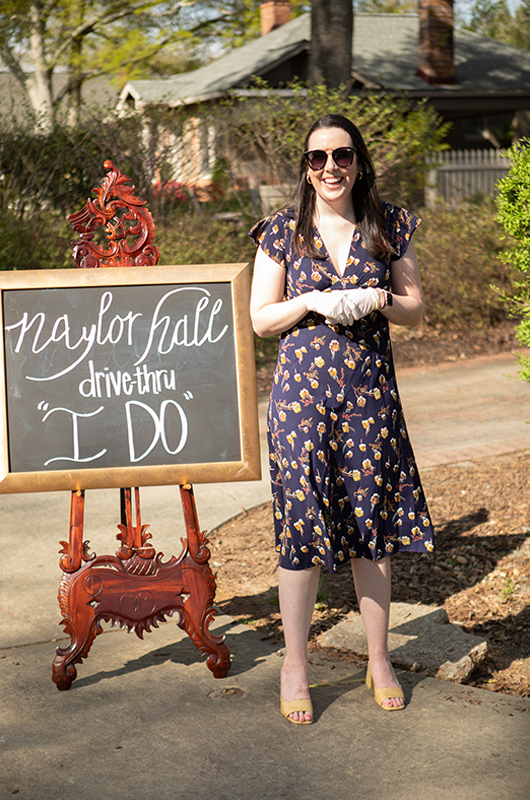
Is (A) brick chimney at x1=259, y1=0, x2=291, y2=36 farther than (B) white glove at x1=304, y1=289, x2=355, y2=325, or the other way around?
(A) brick chimney at x1=259, y1=0, x2=291, y2=36

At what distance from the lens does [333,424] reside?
2725 mm

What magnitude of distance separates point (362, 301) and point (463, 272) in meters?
6.99

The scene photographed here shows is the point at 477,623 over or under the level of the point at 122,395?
under

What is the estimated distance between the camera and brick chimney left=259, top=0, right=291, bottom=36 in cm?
2611

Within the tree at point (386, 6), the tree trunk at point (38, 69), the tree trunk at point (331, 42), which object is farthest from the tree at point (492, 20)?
the tree trunk at point (331, 42)

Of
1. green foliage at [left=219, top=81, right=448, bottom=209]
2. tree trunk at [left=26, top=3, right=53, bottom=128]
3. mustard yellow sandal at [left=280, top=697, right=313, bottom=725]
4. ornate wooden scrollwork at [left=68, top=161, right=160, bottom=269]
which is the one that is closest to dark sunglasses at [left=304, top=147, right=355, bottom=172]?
ornate wooden scrollwork at [left=68, top=161, right=160, bottom=269]

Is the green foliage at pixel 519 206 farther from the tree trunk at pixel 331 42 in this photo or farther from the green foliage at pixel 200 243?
the tree trunk at pixel 331 42

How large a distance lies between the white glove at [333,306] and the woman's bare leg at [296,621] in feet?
2.77

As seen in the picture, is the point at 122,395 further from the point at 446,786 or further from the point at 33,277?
the point at 446,786

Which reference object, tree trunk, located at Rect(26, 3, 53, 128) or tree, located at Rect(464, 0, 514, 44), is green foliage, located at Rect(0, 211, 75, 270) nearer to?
tree trunk, located at Rect(26, 3, 53, 128)

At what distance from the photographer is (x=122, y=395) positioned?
3113mm

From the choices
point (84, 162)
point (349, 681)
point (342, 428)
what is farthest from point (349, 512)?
point (84, 162)

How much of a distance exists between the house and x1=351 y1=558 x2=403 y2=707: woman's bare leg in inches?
725

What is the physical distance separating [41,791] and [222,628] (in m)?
1.24
